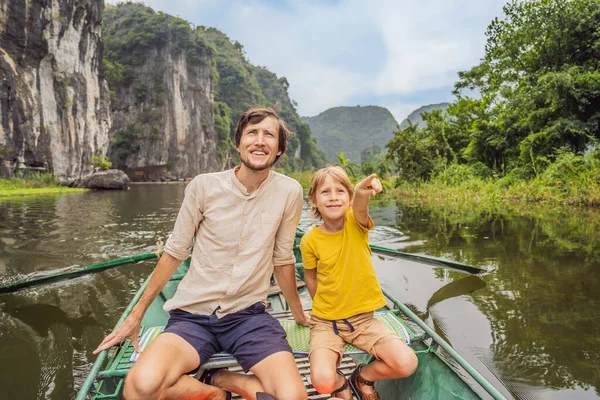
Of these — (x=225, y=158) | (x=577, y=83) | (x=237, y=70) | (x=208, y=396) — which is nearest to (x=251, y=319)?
(x=208, y=396)

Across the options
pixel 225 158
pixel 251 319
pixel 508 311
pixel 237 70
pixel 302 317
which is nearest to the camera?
pixel 251 319

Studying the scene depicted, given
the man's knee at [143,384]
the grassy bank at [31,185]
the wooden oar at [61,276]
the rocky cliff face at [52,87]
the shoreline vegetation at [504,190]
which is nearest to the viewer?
the man's knee at [143,384]

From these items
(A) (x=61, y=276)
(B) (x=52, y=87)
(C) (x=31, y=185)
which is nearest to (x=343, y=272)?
(A) (x=61, y=276)

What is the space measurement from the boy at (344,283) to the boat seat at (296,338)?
0.25ft

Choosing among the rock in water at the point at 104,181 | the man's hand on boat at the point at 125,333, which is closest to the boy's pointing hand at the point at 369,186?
the man's hand on boat at the point at 125,333

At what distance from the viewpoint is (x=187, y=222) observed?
1799 mm

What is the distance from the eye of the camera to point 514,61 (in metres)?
13.9

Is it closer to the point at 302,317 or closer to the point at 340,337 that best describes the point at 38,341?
the point at 302,317

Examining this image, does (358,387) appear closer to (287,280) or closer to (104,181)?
(287,280)

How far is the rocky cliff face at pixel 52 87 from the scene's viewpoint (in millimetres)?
18984

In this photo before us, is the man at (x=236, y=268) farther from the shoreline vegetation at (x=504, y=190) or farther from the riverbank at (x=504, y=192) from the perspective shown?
the riverbank at (x=504, y=192)

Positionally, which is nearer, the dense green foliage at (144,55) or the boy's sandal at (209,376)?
the boy's sandal at (209,376)

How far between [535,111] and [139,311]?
13744 millimetres

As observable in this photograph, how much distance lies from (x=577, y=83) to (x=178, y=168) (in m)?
37.6
